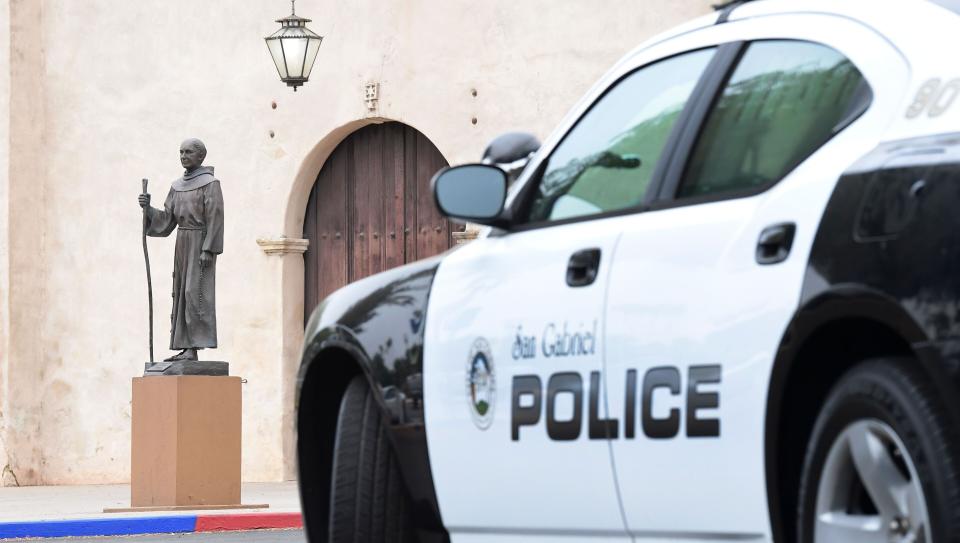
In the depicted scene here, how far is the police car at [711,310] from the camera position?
11.8 ft

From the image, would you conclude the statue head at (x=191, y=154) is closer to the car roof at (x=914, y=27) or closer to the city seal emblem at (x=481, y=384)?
the city seal emblem at (x=481, y=384)

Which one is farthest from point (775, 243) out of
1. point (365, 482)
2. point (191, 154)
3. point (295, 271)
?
point (295, 271)

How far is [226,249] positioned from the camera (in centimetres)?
2061

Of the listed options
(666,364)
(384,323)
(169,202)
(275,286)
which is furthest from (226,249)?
(666,364)

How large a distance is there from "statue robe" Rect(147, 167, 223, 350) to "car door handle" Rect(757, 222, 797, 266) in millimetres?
11936

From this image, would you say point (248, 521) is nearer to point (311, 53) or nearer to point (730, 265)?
point (311, 53)

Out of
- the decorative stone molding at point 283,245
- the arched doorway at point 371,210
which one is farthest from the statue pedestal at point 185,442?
the decorative stone molding at point 283,245

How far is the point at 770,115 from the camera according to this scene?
4285 millimetres

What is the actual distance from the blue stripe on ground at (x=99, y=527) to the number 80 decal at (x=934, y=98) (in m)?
10.7

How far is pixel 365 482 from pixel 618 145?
137 centimetres

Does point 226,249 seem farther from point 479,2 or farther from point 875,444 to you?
point 875,444

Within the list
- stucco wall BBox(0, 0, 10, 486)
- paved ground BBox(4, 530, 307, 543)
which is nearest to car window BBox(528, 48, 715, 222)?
paved ground BBox(4, 530, 307, 543)

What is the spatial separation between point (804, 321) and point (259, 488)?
1550cm

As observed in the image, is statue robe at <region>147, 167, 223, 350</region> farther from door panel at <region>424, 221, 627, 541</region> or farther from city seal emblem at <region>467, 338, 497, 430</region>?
city seal emblem at <region>467, 338, 497, 430</region>
